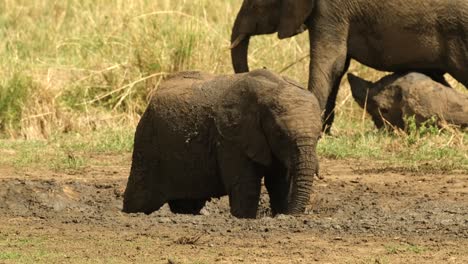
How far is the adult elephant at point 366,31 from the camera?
12094mm

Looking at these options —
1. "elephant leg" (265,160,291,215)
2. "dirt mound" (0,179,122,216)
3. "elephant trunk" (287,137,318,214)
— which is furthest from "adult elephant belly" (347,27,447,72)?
"elephant trunk" (287,137,318,214)

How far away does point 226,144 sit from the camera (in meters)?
8.74

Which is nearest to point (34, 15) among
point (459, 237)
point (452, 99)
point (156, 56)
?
point (156, 56)

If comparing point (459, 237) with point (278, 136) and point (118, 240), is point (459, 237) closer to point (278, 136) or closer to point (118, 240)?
point (278, 136)

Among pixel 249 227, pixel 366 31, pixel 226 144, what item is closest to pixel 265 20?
pixel 366 31

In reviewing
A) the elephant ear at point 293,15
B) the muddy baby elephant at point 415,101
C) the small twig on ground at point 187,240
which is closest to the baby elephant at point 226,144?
the small twig on ground at point 187,240

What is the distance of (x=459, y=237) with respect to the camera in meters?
7.80

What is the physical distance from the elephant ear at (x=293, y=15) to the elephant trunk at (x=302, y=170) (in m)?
3.79

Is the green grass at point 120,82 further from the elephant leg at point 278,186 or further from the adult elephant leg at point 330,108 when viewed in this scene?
the elephant leg at point 278,186

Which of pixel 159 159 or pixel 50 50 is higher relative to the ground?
pixel 159 159

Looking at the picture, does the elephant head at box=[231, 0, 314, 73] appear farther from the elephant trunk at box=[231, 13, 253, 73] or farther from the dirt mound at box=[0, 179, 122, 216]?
the dirt mound at box=[0, 179, 122, 216]

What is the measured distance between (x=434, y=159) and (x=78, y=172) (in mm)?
2975

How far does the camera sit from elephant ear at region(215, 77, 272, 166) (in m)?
8.55

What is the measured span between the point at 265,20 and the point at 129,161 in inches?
76.1
